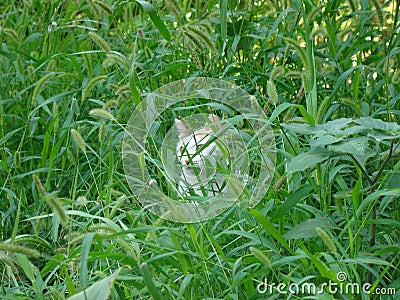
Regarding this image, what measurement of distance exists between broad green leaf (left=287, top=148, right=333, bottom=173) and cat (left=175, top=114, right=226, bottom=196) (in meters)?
0.38

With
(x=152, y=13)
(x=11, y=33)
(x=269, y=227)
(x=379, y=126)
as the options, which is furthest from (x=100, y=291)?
(x=11, y=33)

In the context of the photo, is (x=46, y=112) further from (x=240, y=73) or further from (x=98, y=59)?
(x=240, y=73)

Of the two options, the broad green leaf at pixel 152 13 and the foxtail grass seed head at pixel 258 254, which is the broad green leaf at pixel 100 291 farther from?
the broad green leaf at pixel 152 13

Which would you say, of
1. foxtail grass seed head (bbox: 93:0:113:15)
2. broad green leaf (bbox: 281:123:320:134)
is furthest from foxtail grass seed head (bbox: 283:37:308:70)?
foxtail grass seed head (bbox: 93:0:113:15)

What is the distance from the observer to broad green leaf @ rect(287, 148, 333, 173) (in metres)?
1.47

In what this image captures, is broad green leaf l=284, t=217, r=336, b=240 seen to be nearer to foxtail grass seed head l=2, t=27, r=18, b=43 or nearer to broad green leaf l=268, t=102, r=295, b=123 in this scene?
broad green leaf l=268, t=102, r=295, b=123

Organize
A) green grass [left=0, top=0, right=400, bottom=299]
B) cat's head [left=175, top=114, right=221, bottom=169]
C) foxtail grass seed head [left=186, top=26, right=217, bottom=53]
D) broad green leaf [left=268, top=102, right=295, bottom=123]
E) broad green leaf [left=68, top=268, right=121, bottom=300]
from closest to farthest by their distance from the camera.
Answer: broad green leaf [left=68, top=268, right=121, bottom=300]
green grass [left=0, top=0, right=400, bottom=299]
broad green leaf [left=268, top=102, right=295, bottom=123]
foxtail grass seed head [left=186, top=26, right=217, bottom=53]
cat's head [left=175, top=114, right=221, bottom=169]

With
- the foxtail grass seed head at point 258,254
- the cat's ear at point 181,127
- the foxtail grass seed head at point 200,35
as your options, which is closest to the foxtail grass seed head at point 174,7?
the foxtail grass seed head at point 200,35

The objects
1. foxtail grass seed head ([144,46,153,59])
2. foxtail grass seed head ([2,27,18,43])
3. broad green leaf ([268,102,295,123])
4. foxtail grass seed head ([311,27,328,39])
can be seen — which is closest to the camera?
broad green leaf ([268,102,295,123])

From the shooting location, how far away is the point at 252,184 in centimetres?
194

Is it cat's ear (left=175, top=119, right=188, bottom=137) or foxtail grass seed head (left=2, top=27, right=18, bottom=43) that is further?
foxtail grass seed head (left=2, top=27, right=18, bottom=43)

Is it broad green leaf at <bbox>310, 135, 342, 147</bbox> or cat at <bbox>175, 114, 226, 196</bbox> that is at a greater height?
broad green leaf at <bbox>310, 135, 342, 147</bbox>

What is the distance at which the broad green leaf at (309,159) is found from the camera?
1.47 meters

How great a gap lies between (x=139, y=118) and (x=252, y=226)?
519 millimetres
